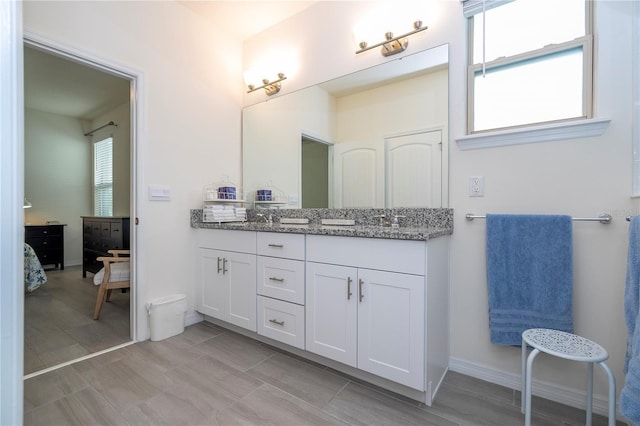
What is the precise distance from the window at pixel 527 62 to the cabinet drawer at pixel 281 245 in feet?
4.33

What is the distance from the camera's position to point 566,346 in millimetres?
1220

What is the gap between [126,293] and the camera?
3609 millimetres

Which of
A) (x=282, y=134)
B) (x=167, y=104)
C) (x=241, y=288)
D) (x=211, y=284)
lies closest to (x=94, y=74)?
(x=167, y=104)

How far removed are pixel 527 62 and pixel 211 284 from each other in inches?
106

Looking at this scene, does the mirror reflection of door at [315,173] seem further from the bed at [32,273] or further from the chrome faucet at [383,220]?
the bed at [32,273]

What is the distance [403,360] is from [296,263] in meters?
0.83

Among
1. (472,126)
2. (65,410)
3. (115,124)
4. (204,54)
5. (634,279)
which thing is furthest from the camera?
(115,124)

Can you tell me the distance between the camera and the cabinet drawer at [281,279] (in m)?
1.89

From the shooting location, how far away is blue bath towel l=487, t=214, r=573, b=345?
1484 mm

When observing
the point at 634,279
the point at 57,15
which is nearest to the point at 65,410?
the point at 57,15

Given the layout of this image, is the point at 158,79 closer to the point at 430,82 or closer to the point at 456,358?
the point at 430,82

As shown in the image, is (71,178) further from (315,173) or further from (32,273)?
(315,173)

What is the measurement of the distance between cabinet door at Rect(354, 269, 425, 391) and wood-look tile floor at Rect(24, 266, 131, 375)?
1906mm

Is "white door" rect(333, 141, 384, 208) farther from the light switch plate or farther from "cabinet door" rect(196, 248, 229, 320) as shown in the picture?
the light switch plate
